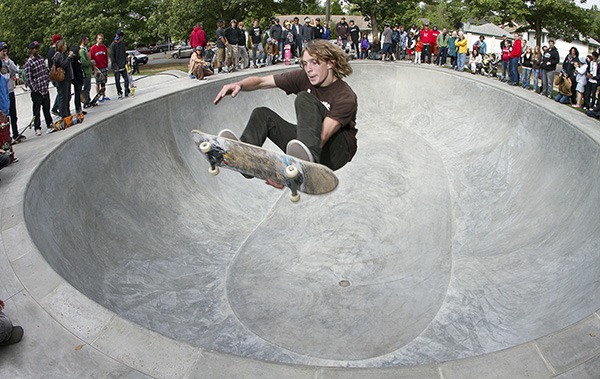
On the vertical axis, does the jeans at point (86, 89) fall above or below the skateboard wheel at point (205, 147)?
below

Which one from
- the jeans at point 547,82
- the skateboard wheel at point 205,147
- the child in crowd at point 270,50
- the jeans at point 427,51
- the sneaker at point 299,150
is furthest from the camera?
the jeans at point 427,51

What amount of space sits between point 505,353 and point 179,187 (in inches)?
261

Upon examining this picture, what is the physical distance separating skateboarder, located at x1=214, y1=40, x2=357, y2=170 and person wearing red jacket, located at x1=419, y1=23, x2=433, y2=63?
544 inches

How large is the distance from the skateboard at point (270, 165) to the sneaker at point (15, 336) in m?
2.38

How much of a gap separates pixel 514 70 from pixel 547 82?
1.65 meters

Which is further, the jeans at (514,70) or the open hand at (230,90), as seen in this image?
the jeans at (514,70)

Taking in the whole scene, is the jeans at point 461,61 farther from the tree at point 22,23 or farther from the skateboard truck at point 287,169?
the tree at point 22,23

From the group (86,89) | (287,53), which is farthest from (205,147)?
(287,53)

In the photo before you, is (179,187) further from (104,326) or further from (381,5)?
(381,5)

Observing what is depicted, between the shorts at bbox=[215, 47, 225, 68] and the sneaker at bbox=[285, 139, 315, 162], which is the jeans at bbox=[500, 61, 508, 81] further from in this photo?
the sneaker at bbox=[285, 139, 315, 162]

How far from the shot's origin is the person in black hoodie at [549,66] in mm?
12695

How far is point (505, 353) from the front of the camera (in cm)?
366

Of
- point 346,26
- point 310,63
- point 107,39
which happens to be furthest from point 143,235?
point 107,39

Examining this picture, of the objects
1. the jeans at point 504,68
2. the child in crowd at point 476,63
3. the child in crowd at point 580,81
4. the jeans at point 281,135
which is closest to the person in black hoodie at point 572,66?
the child in crowd at point 580,81
